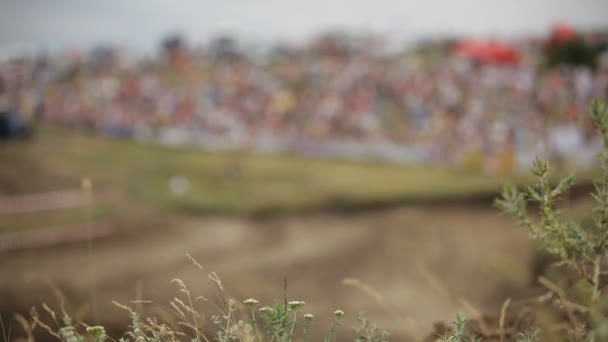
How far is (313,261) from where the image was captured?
1298cm

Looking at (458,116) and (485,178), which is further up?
(458,116)

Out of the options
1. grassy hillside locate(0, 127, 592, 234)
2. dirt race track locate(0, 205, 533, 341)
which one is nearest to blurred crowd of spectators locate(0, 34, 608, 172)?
grassy hillside locate(0, 127, 592, 234)

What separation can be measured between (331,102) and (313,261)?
1443 cm

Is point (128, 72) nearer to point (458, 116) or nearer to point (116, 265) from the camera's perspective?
point (458, 116)

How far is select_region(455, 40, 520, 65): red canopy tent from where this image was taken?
1056 inches

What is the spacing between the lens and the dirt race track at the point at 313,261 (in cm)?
977

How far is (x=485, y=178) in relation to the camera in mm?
19484

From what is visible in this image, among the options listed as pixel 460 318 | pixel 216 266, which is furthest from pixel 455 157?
pixel 460 318

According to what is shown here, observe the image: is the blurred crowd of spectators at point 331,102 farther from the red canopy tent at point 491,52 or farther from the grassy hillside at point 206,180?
the grassy hillside at point 206,180

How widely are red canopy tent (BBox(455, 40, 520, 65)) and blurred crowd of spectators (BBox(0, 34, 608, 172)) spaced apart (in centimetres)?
39

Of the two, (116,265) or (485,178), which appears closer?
(116,265)

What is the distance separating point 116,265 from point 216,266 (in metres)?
2.42

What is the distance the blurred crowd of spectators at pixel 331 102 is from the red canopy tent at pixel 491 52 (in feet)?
1.26

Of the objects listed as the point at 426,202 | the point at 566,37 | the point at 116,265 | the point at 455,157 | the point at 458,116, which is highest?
the point at 566,37
